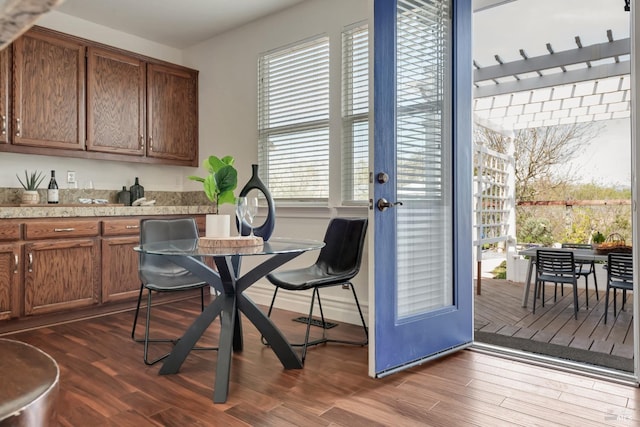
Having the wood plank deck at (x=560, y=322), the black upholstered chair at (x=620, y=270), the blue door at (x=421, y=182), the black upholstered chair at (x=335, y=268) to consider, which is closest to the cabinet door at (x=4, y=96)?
the black upholstered chair at (x=335, y=268)

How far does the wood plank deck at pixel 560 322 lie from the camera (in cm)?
334

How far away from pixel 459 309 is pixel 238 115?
2851mm

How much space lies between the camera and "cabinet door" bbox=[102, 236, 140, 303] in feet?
12.9

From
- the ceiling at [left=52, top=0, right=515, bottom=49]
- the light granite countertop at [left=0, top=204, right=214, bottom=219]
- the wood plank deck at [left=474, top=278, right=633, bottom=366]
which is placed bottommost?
the wood plank deck at [left=474, top=278, right=633, bottom=366]

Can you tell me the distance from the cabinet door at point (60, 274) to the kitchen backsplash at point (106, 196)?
0.72 meters

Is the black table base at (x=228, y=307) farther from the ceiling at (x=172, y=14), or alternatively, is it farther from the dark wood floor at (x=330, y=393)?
the ceiling at (x=172, y=14)

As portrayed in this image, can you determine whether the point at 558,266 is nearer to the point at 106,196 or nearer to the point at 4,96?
the point at 106,196

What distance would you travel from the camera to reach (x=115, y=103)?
14.2 ft

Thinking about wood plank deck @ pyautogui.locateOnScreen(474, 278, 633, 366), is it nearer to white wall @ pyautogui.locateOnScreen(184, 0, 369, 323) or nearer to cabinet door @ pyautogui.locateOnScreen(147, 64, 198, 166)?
white wall @ pyautogui.locateOnScreen(184, 0, 369, 323)

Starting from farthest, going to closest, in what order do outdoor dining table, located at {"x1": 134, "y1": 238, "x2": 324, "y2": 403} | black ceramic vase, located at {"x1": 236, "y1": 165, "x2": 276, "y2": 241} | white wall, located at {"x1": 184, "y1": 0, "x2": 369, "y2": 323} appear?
white wall, located at {"x1": 184, "y1": 0, "x2": 369, "y2": 323} → black ceramic vase, located at {"x1": 236, "y1": 165, "x2": 276, "y2": 241} → outdoor dining table, located at {"x1": 134, "y1": 238, "x2": 324, "y2": 403}

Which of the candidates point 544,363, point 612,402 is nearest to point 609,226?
point 544,363

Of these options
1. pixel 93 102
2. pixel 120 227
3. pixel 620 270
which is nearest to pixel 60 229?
pixel 120 227

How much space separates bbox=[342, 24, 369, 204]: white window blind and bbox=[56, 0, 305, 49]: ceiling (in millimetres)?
748

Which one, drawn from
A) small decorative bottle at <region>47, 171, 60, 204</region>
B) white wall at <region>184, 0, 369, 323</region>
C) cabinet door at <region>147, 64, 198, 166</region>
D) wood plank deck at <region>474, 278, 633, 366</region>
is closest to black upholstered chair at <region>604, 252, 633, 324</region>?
wood plank deck at <region>474, 278, 633, 366</region>
